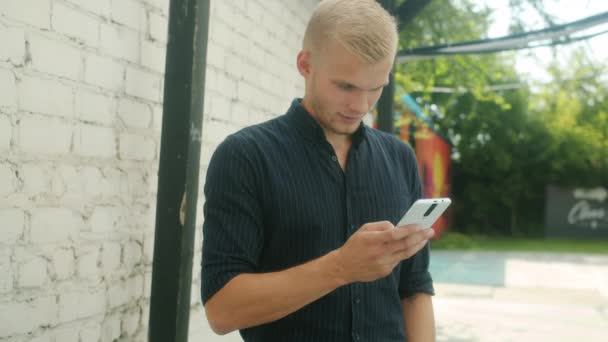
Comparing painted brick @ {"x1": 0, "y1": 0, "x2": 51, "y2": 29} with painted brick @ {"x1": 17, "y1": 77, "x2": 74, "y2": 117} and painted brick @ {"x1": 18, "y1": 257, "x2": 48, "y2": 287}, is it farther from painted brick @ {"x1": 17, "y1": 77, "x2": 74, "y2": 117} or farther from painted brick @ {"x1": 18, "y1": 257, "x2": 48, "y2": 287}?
painted brick @ {"x1": 18, "y1": 257, "x2": 48, "y2": 287}

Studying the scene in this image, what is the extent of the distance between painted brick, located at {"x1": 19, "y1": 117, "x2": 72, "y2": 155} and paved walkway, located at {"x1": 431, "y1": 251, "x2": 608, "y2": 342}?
221 inches

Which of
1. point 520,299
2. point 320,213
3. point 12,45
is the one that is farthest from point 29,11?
point 520,299

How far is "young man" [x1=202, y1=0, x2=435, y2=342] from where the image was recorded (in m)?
1.59

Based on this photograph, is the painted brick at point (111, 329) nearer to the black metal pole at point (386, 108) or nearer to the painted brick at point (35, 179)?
the painted brick at point (35, 179)

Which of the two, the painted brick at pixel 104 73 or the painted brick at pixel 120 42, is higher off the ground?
the painted brick at pixel 120 42

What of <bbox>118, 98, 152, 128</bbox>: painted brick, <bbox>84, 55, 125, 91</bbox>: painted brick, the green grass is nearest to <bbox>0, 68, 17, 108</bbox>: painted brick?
<bbox>84, 55, 125, 91</bbox>: painted brick

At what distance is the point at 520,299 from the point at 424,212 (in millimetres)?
8720

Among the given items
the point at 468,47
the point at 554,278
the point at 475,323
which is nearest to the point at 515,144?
the point at 554,278

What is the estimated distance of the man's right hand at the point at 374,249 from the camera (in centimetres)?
153

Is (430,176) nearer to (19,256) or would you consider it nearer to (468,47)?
(468,47)

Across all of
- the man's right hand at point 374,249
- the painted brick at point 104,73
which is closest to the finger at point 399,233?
the man's right hand at point 374,249

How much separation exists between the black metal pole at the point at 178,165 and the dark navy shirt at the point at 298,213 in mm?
819

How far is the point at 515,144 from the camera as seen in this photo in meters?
25.1

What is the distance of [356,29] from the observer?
1.73m
